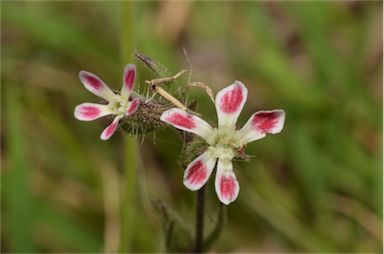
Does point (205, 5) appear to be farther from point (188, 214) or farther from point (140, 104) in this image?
point (140, 104)

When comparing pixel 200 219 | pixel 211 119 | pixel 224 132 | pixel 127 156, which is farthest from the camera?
pixel 211 119

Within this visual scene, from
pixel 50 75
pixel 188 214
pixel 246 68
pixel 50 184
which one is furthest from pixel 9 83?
pixel 188 214

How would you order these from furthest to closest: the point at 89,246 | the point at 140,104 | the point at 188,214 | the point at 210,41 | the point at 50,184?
1. the point at 210,41
2. the point at 50,184
3. the point at 89,246
4. the point at 188,214
5. the point at 140,104

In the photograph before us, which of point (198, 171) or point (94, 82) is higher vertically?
point (94, 82)

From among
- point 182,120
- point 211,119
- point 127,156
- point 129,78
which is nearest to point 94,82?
point 129,78

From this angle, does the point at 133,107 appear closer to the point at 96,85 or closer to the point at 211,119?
the point at 96,85

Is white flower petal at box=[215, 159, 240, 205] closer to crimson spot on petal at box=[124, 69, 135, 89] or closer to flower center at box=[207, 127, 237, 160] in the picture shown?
flower center at box=[207, 127, 237, 160]
